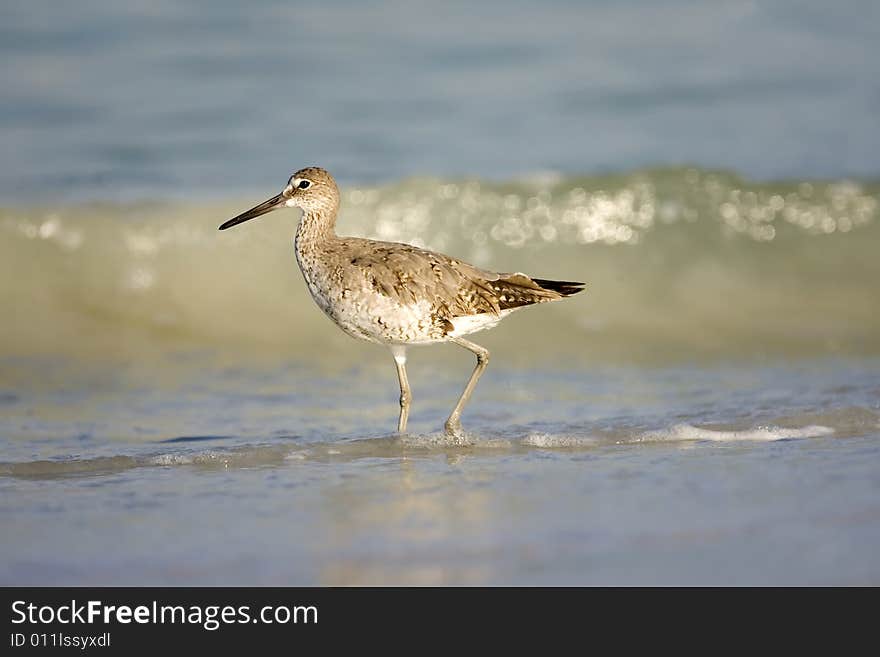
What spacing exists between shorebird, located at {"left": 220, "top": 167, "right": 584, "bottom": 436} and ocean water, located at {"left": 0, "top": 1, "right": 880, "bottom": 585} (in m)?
0.68

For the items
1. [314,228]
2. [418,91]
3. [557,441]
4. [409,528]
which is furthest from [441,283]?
[418,91]

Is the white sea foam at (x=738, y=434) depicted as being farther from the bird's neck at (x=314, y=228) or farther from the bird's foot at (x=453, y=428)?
the bird's neck at (x=314, y=228)

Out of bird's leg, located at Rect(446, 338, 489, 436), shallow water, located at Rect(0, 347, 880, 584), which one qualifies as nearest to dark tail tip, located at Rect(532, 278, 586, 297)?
bird's leg, located at Rect(446, 338, 489, 436)

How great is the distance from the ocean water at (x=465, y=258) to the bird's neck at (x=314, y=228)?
3.67 ft

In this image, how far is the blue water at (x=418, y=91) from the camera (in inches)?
568

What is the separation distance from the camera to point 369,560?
5.20m

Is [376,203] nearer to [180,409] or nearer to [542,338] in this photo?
[542,338]

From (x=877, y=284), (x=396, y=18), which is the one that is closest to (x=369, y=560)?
(x=877, y=284)

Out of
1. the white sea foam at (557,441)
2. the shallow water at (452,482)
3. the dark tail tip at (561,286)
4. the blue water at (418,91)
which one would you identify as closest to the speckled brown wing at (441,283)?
the dark tail tip at (561,286)

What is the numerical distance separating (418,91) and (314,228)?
937cm

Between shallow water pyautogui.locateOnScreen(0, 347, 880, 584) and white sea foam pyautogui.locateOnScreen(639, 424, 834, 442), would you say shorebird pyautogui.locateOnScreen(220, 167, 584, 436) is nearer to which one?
shallow water pyautogui.locateOnScreen(0, 347, 880, 584)

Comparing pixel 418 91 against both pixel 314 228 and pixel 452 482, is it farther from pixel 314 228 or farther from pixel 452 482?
pixel 452 482
